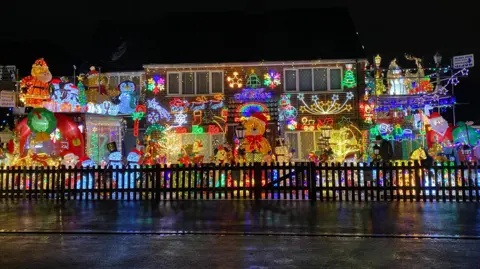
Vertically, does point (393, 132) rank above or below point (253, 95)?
below

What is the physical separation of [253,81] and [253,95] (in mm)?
840

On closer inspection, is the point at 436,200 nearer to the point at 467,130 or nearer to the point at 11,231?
the point at 467,130

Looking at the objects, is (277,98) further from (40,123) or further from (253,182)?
(40,123)

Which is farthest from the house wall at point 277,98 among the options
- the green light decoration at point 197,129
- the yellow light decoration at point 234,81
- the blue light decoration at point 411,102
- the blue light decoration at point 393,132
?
the blue light decoration at point 393,132

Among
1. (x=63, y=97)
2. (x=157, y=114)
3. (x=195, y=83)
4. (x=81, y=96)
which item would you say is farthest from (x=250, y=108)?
(x=63, y=97)

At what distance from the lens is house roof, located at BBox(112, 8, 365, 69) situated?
71.6 ft

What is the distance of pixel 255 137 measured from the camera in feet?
52.7

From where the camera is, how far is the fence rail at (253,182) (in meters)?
12.3

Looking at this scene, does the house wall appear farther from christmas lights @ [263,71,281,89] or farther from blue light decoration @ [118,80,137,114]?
blue light decoration @ [118,80,137,114]

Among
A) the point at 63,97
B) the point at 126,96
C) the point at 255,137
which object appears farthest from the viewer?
the point at 126,96

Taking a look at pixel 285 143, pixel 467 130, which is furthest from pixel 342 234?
pixel 467 130

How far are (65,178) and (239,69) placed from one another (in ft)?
36.6

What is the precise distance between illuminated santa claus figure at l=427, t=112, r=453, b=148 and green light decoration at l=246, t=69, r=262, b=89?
28.7 feet

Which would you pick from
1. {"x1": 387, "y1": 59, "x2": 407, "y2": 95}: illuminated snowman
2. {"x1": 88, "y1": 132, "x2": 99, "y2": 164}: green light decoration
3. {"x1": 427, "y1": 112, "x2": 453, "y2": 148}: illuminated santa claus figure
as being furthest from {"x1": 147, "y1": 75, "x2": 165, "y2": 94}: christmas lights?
{"x1": 427, "y1": 112, "x2": 453, "y2": 148}: illuminated santa claus figure
